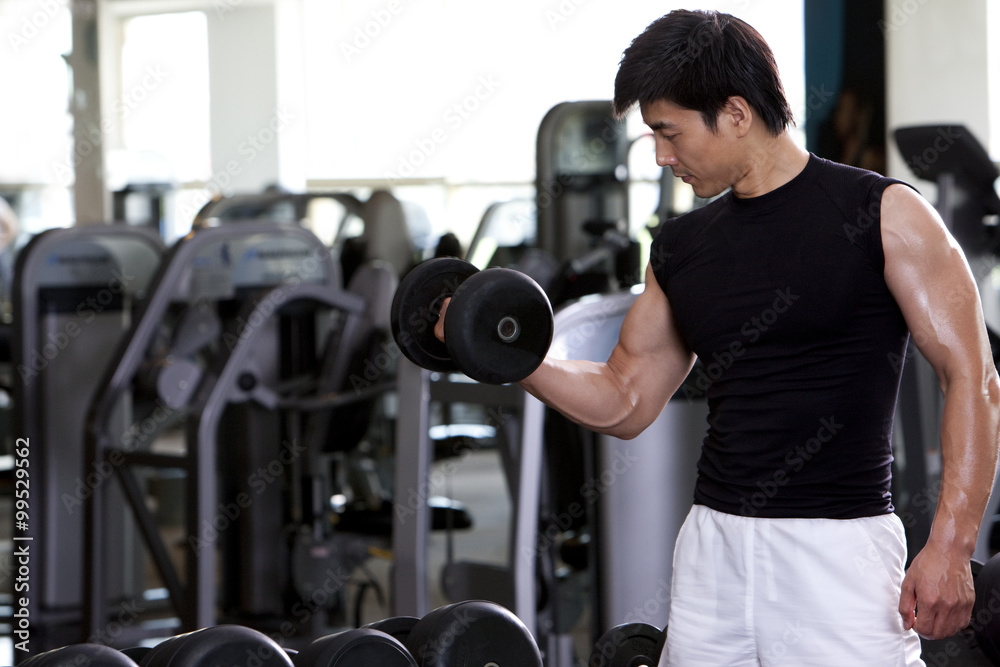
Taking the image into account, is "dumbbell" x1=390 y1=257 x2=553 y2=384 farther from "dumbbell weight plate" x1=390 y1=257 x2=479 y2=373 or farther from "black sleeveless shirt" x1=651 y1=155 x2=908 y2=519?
"black sleeveless shirt" x1=651 y1=155 x2=908 y2=519

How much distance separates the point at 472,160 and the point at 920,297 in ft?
24.7

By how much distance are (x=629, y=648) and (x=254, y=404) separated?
207 centimetres

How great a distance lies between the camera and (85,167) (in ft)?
27.7

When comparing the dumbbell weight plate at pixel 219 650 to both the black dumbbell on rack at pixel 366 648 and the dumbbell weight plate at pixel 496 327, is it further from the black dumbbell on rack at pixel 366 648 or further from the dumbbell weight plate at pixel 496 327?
the dumbbell weight plate at pixel 496 327

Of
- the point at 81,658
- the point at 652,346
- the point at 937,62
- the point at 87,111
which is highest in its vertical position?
the point at 87,111

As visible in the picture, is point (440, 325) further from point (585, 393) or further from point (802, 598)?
point (802, 598)

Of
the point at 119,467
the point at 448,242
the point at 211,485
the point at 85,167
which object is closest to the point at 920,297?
the point at 448,242

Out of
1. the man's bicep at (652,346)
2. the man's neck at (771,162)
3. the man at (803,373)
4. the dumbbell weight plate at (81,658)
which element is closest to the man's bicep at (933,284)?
the man at (803,373)

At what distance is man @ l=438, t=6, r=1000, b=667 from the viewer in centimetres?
132

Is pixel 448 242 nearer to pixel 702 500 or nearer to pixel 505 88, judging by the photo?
pixel 702 500

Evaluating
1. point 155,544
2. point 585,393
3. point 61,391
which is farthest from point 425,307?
point 61,391

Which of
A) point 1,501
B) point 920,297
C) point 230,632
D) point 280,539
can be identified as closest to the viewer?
point 920,297

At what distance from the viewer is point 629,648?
5.93ft

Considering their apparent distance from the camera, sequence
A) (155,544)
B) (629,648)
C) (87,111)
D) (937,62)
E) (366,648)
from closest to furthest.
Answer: (366,648)
(629,648)
(155,544)
(937,62)
(87,111)
